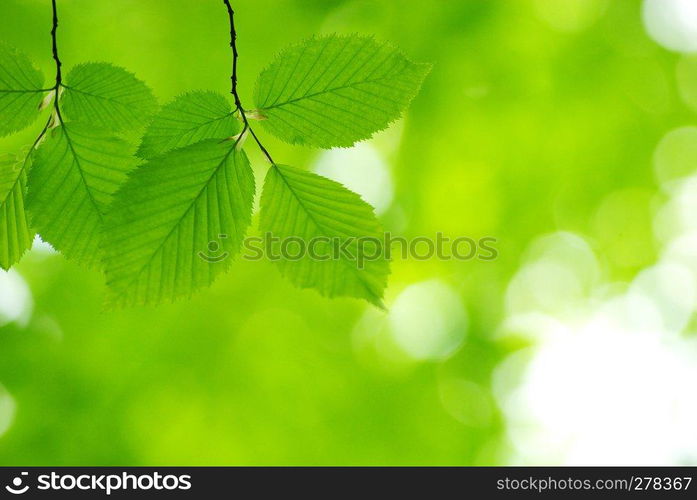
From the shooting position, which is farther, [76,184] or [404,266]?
[404,266]

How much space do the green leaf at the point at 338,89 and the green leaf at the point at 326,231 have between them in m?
0.07

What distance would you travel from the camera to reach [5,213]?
0.83 meters

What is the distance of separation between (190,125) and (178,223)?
15 cm

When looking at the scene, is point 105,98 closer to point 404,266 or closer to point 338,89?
point 338,89

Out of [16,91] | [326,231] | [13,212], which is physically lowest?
[326,231]

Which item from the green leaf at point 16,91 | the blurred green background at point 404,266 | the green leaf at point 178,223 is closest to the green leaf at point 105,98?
the green leaf at point 16,91

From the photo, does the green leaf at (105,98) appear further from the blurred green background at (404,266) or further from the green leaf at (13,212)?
the blurred green background at (404,266)

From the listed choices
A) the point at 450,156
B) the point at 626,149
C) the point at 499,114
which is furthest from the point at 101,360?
the point at 626,149

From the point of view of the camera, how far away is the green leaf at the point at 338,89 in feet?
2.67

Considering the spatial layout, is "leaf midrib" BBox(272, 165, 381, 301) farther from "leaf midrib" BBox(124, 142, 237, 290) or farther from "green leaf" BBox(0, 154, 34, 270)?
"green leaf" BBox(0, 154, 34, 270)

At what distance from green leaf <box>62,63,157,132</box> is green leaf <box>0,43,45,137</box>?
2.1 inches

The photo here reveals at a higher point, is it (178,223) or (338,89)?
(338,89)

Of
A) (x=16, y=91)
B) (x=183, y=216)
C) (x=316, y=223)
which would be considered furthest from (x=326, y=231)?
(x=16, y=91)

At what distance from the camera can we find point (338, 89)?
0.84m
